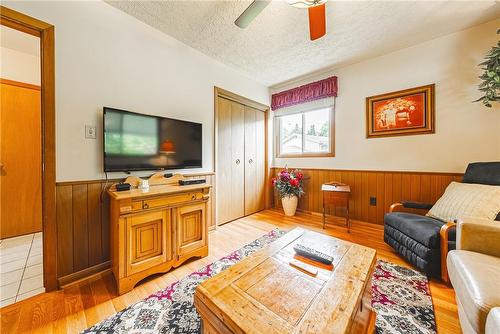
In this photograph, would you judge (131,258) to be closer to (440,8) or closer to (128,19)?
(128,19)

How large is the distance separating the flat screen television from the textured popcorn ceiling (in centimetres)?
104

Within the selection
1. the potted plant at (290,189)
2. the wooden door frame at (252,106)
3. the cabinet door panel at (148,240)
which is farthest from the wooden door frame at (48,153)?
the potted plant at (290,189)

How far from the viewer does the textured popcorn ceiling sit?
69.4 inches

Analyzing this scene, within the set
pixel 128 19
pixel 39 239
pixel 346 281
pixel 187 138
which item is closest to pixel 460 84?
pixel 346 281

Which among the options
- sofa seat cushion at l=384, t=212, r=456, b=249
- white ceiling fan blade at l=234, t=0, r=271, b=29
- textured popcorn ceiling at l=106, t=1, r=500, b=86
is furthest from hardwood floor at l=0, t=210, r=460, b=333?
textured popcorn ceiling at l=106, t=1, r=500, b=86

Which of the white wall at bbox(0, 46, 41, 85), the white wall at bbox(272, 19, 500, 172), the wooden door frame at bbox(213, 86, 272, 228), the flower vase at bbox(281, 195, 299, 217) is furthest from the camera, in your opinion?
the flower vase at bbox(281, 195, 299, 217)

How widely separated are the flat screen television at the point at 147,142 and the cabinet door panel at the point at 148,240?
Result: 574 mm

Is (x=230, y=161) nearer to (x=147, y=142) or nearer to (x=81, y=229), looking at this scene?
(x=147, y=142)

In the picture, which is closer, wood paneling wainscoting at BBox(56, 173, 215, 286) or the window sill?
wood paneling wainscoting at BBox(56, 173, 215, 286)

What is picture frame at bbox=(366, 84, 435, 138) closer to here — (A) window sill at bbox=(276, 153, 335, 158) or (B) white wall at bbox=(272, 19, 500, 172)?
(B) white wall at bbox=(272, 19, 500, 172)

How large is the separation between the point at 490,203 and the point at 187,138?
9.81 feet

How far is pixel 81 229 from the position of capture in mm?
1616

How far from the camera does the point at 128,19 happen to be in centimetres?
188

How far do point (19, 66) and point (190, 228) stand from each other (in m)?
3.08
